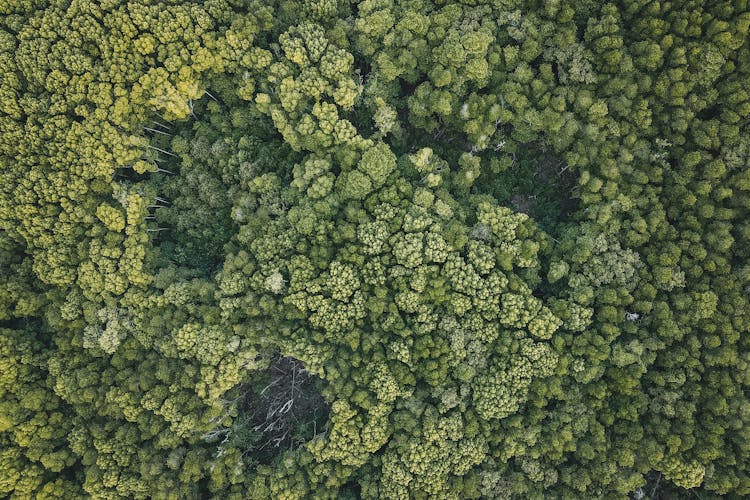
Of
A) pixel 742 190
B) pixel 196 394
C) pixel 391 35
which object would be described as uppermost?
pixel 391 35

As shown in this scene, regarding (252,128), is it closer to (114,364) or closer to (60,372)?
(114,364)

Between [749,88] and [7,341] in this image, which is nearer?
[749,88]

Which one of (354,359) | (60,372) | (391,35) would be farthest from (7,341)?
(391,35)

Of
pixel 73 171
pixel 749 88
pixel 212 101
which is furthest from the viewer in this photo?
pixel 212 101

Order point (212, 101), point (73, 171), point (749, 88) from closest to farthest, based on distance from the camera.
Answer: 1. point (749, 88)
2. point (73, 171)
3. point (212, 101)

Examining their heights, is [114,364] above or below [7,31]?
below

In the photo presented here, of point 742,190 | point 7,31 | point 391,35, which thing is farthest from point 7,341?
point 742,190

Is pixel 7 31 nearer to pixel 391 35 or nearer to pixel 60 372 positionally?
pixel 60 372
